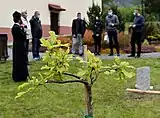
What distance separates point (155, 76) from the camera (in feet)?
40.8

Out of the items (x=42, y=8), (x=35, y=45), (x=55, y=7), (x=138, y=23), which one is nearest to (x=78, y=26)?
(x=35, y=45)

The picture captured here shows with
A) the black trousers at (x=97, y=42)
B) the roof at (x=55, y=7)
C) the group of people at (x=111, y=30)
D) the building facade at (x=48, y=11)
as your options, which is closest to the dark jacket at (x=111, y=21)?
the group of people at (x=111, y=30)

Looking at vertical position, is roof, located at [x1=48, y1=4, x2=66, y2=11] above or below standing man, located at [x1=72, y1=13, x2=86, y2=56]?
above

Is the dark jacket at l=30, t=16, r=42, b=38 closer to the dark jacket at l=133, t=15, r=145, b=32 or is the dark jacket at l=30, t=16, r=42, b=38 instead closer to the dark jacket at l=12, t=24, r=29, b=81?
the dark jacket at l=133, t=15, r=145, b=32

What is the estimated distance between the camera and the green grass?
8117 mm

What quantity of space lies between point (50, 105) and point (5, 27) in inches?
721

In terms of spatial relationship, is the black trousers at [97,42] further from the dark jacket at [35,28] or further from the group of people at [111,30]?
the dark jacket at [35,28]

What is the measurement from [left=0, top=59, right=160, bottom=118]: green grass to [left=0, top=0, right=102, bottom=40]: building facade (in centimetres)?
1577

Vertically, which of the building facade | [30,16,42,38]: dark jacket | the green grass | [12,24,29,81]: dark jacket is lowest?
the green grass

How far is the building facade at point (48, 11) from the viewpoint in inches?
1053

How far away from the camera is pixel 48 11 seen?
3278 cm

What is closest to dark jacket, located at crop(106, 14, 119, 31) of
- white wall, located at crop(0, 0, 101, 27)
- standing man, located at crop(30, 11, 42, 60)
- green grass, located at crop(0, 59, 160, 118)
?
standing man, located at crop(30, 11, 42, 60)

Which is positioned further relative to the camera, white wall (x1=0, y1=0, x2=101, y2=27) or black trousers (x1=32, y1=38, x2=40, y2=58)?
white wall (x1=0, y1=0, x2=101, y2=27)

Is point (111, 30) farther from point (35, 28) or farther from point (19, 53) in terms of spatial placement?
point (19, 53)
